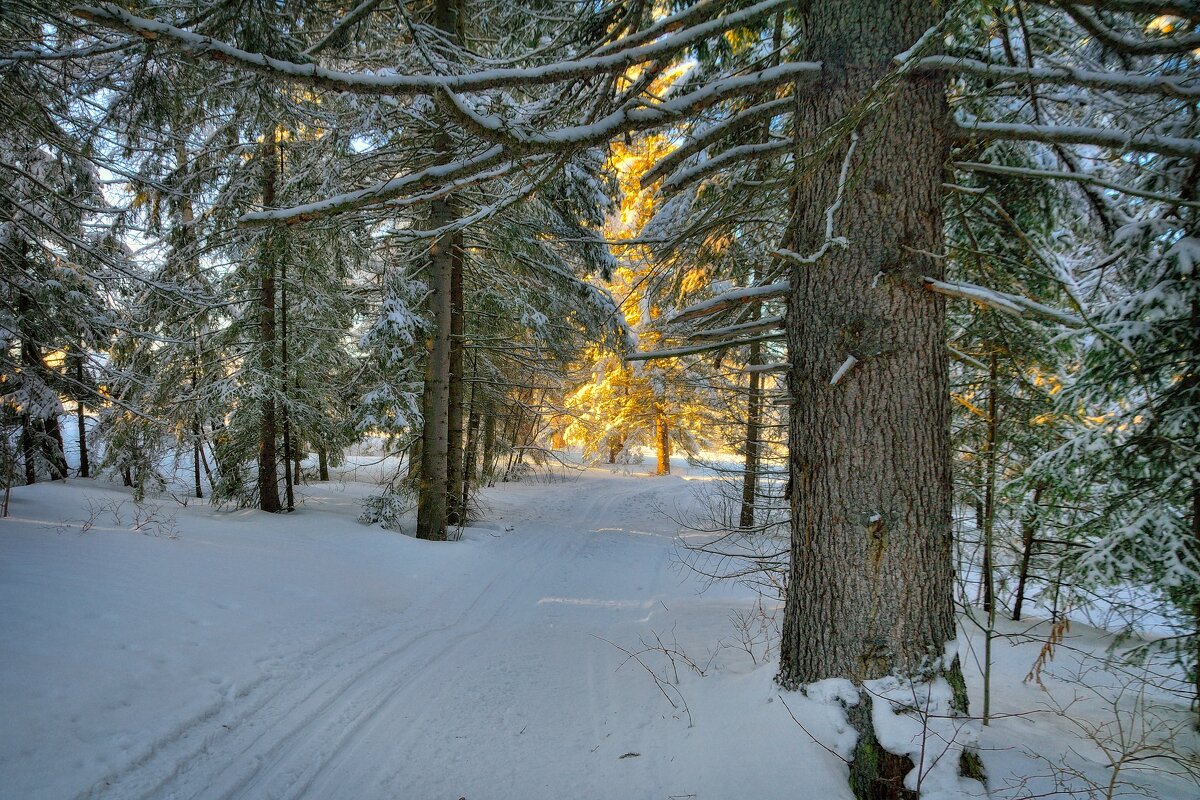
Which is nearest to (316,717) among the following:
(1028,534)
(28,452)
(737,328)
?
(737,328)

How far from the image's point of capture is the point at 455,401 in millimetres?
11109

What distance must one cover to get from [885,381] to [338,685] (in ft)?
16.0

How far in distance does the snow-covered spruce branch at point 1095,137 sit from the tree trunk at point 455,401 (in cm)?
905

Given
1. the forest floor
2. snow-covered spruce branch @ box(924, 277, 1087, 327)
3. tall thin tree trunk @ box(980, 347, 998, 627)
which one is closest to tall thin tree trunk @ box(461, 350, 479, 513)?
the forest floor

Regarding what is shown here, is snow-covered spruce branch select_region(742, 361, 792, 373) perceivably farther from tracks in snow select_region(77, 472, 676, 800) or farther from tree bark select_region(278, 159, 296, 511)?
tree bark select_region(278, 159, 296, 511)

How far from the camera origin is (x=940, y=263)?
114 inches

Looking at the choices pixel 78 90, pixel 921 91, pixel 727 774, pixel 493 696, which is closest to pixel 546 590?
pixel 493 696

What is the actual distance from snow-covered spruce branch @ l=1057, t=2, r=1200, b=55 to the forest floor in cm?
351

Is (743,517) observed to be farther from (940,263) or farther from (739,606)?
(940,263)

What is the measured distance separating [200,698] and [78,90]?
6345 millimetres

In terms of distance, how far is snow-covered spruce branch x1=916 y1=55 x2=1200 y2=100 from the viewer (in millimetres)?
→ 2441

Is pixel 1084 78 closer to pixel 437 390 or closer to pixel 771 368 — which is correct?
pixel 771 368

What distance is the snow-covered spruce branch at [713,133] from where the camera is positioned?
10.2 feet

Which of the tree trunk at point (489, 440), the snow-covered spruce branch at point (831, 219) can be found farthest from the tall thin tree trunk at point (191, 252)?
the snow-covered spruce branch at point (831, 219)
